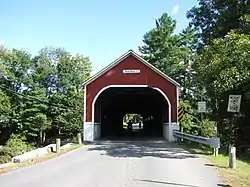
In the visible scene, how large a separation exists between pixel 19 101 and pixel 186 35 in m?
25.6

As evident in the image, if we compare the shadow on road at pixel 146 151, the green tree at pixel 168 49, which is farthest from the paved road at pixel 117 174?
the green tree at pixel 168 49

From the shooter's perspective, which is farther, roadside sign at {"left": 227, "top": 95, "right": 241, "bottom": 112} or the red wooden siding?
the red wooden siding

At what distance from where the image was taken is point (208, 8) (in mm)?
28953

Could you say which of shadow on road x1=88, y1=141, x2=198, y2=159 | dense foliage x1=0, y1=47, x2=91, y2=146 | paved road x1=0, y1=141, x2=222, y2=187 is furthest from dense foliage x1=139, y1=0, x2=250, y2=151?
dense foliage x1=0, y1=47, x2=91, y2=146

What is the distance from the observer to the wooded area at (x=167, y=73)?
16125 millimetres

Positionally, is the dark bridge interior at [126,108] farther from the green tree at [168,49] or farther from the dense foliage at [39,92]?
the green tree at [168,49]

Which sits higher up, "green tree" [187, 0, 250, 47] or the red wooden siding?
"green tree" [187, 0, 250, 47]

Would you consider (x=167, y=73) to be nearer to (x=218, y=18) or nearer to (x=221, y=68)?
(x=218, y=18)

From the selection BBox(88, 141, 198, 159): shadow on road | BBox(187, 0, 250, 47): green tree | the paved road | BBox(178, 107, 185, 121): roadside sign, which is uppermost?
BBox(187, 0, 250, 47): green tree

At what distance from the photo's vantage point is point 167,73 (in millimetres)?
51562

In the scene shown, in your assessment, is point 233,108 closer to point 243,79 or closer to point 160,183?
point 243,79

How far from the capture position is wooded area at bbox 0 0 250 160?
16.1 meters

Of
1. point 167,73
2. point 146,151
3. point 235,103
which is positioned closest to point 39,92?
point 167,73

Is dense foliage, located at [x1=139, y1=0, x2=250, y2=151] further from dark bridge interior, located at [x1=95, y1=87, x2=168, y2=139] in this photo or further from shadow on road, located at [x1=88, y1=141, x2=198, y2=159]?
dark bridge interior, located at [x1=95, y1=87, x2=168, y2=139]
